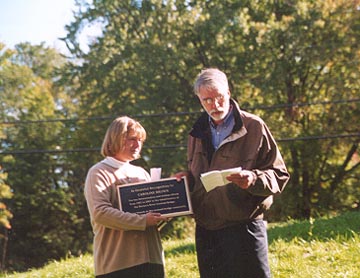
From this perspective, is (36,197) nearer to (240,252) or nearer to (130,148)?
(130,148)

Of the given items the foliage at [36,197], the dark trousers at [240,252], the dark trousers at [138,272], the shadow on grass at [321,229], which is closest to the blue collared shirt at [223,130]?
the dark trousers at [240,252]

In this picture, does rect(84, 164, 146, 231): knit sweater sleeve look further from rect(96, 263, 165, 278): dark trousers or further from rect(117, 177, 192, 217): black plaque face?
rect(96, 263, 165, 278): dark trousers

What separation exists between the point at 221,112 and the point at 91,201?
0.88 metres

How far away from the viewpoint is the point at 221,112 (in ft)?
9.82

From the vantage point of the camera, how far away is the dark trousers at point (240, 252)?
9.48ft

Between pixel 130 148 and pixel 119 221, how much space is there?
445mm

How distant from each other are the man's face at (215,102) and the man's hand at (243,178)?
42 cm

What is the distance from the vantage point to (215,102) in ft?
9.73

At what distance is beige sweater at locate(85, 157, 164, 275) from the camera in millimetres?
3113

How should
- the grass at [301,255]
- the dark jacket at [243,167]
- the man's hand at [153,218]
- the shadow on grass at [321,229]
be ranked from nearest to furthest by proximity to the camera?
the dark jacket at [243,167], the man's hand at [153,218], the grass at [301,255], the shadow on grass at [321,229]

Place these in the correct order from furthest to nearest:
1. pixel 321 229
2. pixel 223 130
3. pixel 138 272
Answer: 1. pixel 321 229
2. pixel 138 272
3. pixel 223 130

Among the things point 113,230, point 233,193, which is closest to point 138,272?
point 113,230

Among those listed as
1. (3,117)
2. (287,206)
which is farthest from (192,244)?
(3,117)

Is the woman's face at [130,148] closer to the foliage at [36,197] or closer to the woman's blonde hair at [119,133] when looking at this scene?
the woman's blonde hair at [119,133]
